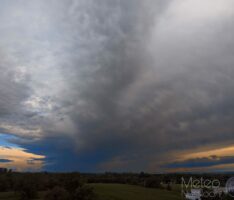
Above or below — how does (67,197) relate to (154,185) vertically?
below

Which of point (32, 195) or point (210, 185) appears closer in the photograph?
point (32, 195)

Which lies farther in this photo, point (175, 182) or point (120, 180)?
point (175, 182)

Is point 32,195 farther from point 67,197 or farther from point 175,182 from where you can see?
point 175,182

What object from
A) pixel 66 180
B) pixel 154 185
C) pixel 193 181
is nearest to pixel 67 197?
pixel 66 180

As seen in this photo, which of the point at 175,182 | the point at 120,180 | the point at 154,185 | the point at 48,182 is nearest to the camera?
the point at 48,182

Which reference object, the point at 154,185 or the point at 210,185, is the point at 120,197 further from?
the point at 154,185

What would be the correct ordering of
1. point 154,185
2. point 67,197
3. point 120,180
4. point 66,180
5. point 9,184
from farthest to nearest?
1. point 120,180
2. point 154,185
3. point 9,184
4. point 66,180
5. point 67,197

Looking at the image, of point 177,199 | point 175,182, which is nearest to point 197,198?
point 177,199

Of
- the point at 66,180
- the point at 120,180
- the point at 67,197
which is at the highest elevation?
the point at 120,180

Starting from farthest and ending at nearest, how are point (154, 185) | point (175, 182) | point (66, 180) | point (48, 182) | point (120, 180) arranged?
1. point (175, 182)
2. point (120, 180)
3. point (154, 185)
4. point (48, 182)
5. point (66, 180)
